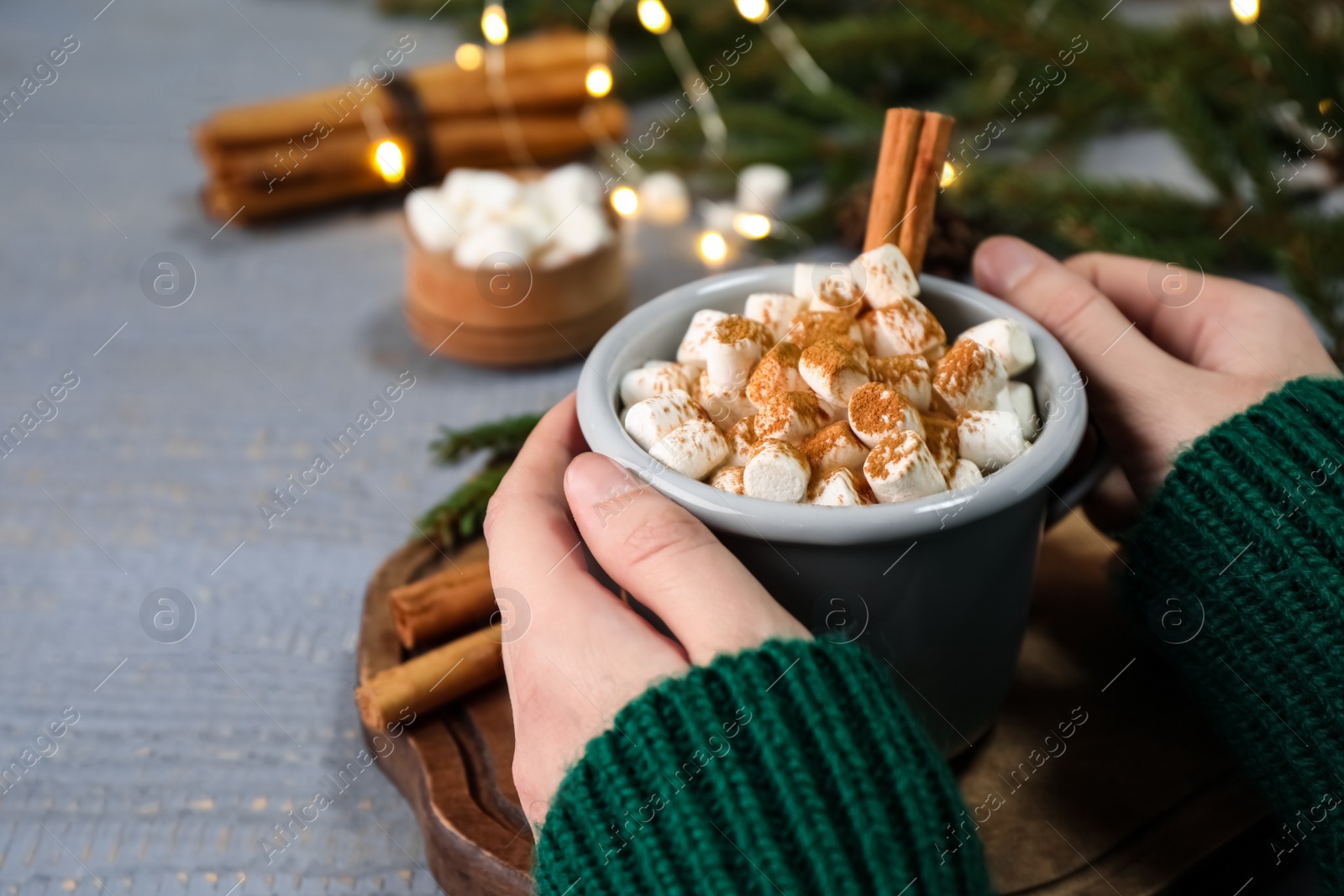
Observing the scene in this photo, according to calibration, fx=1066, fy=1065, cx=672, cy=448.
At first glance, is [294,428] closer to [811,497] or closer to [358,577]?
[358,577]

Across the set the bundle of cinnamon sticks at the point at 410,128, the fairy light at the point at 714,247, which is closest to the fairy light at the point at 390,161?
the bundle of cinnamon sticks at the point at 410,128

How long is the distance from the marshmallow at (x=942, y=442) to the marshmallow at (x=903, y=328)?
54 millimetres

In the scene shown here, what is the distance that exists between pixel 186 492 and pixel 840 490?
0.69 metres

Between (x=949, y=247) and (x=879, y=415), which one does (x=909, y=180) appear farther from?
(x=949, y=247)

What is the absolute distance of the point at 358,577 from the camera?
89cm

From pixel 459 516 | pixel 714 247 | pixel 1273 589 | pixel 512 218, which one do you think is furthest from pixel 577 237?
pixel 1273 589

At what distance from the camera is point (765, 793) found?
0.44 m

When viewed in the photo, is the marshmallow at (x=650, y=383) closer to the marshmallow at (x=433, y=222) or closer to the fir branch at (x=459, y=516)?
the fir branch at (x=459, y=516)

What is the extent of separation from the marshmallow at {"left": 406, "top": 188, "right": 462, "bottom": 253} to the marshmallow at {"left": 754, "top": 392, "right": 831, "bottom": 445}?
0.60 meters

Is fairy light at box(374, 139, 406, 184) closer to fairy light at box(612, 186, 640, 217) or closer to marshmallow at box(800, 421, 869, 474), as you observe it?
fairy light at box(612, 186, 640, 217)

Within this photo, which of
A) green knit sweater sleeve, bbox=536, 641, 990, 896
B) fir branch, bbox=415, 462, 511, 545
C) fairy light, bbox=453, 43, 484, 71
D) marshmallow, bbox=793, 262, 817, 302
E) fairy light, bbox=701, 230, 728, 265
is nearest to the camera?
green knit sweater sleeve, bbox=536, 641, 990, 896

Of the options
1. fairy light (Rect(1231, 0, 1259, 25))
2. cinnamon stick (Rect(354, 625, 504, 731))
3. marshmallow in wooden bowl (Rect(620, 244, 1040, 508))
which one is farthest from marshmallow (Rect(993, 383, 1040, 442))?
fairy light (Rect(1231, 0, 1259, 25))

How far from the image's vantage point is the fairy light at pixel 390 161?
1249 mm

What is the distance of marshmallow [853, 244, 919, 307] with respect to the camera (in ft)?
1.98
